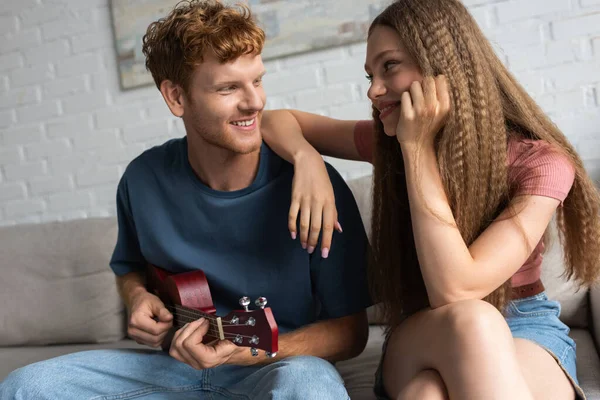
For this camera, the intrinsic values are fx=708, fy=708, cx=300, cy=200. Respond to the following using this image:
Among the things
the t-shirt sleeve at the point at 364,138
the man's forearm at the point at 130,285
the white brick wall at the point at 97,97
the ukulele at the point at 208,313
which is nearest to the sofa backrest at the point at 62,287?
the white brick wall at the point at 97,97

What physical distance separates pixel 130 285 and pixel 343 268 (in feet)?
1.96

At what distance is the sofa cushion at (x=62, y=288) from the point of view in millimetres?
2555

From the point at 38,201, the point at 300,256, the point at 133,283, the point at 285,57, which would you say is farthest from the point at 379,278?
the point at 38,201

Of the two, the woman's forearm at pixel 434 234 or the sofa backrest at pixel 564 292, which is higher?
the woman's forearm at pixel 434 234

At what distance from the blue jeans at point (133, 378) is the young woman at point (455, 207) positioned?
0.26m

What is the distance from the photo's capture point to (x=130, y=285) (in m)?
1.86

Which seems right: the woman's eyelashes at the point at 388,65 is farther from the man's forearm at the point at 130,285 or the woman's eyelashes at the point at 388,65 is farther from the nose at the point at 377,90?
the man's forearm at the point at 130,285

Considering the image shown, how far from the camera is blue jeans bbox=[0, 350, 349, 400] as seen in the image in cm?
150

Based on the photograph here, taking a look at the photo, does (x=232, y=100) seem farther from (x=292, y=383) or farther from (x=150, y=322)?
(x=292, y=383)

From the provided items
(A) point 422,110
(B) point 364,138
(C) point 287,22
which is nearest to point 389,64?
(A) point 422,110

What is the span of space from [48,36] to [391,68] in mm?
2064

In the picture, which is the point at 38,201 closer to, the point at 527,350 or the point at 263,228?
A: the point at 263,228

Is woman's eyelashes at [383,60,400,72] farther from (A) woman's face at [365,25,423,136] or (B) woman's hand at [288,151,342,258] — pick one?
(B) woman's hand at [288,151,342,258]

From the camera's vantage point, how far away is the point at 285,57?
2703 mm
